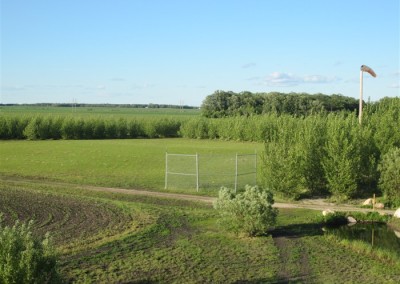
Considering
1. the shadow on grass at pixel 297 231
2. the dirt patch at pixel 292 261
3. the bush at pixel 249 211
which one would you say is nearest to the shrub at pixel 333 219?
the shadow on grass at pixel 297 231

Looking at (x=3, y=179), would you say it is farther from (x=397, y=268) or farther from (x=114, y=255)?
(x=397, y=268)

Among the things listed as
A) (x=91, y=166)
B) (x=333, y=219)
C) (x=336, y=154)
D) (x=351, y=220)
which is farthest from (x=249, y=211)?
(x=91, y=166)

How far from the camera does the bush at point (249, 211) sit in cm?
1805

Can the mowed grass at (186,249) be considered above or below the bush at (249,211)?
below

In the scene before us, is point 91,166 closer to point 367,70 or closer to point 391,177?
point 367,70

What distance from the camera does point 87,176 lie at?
35719 millimetres

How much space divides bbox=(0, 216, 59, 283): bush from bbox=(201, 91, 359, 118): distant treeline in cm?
9496

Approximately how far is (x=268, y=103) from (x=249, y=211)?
96.5 m

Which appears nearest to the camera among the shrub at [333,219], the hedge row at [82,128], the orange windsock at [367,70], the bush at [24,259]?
the bush at [24,259]

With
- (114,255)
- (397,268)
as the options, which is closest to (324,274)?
(397,268)

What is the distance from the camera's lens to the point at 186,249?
16641mm

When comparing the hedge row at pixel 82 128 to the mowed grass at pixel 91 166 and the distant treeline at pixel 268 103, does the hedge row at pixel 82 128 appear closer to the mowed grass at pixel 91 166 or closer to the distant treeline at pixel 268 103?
the mowed grass at pixel 91 166

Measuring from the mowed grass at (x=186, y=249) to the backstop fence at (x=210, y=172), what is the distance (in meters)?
6.75

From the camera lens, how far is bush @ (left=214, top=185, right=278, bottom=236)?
18047mm
